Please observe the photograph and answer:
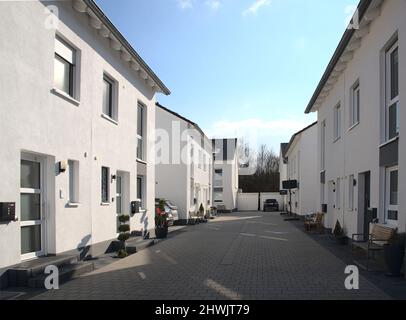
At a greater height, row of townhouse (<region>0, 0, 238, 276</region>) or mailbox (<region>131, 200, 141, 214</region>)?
row of townhouse (<region>0, 0, 238, 276</region>)

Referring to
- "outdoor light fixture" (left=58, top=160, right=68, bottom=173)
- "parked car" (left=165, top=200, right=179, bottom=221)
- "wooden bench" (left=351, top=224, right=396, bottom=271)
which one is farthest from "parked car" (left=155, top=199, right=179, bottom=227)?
"outdoor light fixture" (left=58, top=160, right=68, bottom=173)

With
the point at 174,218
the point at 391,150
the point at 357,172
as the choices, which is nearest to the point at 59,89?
the point at 391,150

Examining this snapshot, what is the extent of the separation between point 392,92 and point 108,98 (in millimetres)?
7563

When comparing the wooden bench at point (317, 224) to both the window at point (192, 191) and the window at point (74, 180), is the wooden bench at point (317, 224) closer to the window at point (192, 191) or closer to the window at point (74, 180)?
the window at point (192, 191)

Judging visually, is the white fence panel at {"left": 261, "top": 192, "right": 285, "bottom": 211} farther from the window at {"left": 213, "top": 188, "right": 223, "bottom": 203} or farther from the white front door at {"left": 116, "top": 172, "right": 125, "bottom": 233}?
the white front door at {"left": 116, "top": 172, "right": 125, "bottom": 233}

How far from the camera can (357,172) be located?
13.2 m

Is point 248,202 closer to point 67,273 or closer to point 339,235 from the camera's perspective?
point 339,235

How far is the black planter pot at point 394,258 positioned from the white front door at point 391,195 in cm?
150

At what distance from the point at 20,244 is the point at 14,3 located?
13.7ft

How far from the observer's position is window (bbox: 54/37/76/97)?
31.2 feet

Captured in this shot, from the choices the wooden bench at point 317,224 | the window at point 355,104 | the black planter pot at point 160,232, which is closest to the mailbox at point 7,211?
the black planter pot at point 160,232

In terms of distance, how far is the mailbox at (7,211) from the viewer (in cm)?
711

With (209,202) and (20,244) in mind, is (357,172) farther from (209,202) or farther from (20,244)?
(209,202)

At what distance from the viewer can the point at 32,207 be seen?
8.65m
